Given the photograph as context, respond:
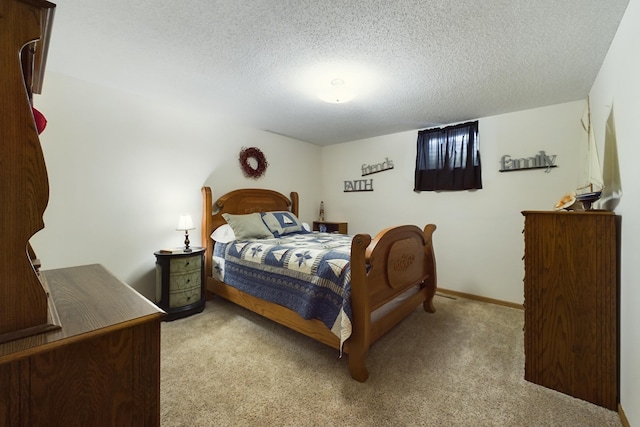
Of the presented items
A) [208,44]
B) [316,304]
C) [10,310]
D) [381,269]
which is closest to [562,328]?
[381,269]

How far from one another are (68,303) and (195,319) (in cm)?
207

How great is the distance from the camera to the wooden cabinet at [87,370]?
1.80ft

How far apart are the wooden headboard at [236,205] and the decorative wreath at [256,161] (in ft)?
0.77

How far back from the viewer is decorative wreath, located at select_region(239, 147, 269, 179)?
361 centimetres

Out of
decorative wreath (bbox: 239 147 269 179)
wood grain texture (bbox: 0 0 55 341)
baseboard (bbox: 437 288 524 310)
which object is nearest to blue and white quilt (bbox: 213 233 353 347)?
decorative wreath (bbox: 239 147 269 179)

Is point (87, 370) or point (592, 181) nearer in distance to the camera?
point (87, 370)

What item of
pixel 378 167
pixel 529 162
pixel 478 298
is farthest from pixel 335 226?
pixel 529 162

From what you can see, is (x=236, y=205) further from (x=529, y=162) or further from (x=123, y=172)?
(x=529, y=162)

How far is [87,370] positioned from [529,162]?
3.80m

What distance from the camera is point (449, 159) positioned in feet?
11.2

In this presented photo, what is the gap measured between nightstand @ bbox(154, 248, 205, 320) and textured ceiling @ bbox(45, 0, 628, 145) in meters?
1.65

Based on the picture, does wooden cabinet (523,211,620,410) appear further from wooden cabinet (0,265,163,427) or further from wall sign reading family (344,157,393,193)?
wall sign reading family (344,157,393,193)

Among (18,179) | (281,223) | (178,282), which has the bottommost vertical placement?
(178,282)

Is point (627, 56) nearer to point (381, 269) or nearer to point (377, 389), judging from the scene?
point (381, 269)
